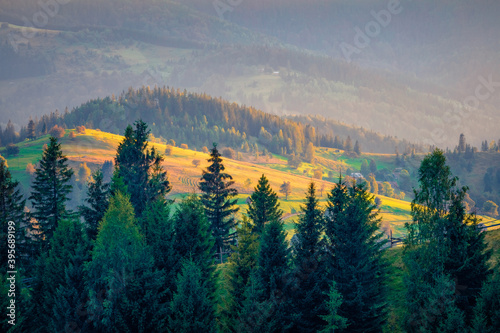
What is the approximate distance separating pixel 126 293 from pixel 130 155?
28.0 m

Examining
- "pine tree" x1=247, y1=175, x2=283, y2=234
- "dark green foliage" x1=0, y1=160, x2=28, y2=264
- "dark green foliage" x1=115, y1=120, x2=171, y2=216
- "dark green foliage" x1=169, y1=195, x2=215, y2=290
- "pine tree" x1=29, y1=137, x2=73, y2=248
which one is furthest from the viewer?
"dark green foliage" x1=115, y1=120, x2=171, y2=216

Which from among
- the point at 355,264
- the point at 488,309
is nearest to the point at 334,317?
the point at 355,264

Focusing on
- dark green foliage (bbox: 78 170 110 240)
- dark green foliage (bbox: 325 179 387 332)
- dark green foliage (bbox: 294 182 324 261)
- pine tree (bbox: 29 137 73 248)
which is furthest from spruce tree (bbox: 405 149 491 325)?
pine tree (bbox: 29 137 73 248)

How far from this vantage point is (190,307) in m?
37.1

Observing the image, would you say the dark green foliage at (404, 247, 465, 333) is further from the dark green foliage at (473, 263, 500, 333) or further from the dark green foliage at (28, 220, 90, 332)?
the dark green foliage at (28, 220, 90, 332)

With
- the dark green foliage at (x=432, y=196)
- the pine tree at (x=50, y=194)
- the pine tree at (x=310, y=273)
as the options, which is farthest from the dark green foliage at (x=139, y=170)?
the dark green foliage at (x=432, y=196)

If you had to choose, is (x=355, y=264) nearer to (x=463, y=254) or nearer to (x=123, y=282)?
(x=463, y=254)

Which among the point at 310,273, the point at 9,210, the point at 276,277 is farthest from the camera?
the point at 9,210

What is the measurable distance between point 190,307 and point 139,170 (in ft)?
101

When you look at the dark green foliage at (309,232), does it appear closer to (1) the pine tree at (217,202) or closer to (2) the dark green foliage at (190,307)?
(2) the dark green foliage at (190,307)

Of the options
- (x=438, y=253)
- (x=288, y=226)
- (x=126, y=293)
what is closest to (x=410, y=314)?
(x=438, y=253)

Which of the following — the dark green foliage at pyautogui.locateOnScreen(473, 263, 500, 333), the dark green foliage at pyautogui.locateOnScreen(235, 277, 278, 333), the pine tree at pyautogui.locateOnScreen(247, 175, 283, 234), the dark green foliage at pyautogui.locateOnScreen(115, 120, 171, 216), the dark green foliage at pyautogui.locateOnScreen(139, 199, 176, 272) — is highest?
the dark green foliage at pyautogui.locateOnScreen(115, 120, 171, 216)

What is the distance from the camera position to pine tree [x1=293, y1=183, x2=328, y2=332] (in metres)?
40.0

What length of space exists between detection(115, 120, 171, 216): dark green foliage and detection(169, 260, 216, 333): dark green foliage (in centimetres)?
2472
